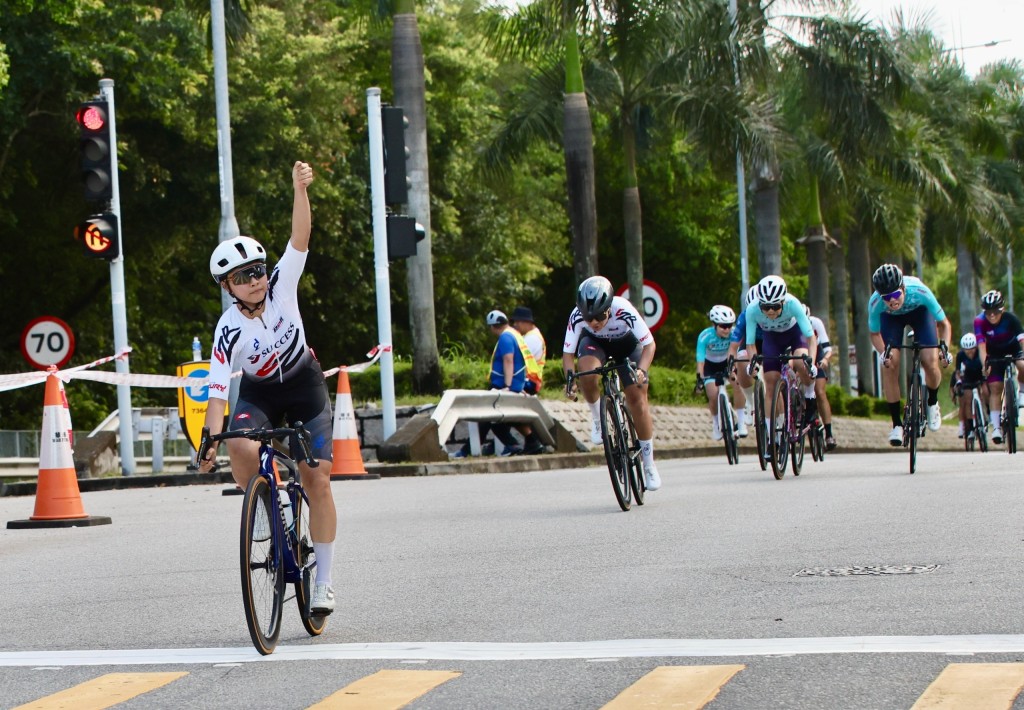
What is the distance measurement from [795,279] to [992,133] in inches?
342

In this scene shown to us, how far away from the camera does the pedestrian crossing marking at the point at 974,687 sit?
18.4 feet

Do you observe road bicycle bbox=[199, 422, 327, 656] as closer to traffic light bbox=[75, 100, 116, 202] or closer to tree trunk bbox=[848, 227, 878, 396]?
traffic light bbox=[75, 100, 116, 202]

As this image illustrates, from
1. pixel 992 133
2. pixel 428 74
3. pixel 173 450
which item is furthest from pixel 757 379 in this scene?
pixel 992 133

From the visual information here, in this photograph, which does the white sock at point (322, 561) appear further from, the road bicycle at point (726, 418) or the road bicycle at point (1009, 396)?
the road bicycle at point (1009, 396)

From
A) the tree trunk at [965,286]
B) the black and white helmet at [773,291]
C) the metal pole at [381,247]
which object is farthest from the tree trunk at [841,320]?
the black and white helmet at [773,291]

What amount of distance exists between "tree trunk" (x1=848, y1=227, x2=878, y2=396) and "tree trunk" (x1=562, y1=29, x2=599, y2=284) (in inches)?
876

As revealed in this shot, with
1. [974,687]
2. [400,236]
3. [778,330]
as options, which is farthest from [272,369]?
[400,236]

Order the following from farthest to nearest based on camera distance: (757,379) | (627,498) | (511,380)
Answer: (511,380)
(757,379)
(627,498)

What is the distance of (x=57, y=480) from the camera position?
1398 cm

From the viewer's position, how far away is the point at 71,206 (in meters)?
36.9

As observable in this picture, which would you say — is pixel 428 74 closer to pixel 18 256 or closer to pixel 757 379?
pixel 18 256

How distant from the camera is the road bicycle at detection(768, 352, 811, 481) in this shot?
1633 centimetres

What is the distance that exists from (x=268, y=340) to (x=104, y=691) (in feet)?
5.91

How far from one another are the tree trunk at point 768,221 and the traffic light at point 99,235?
22.3 m
